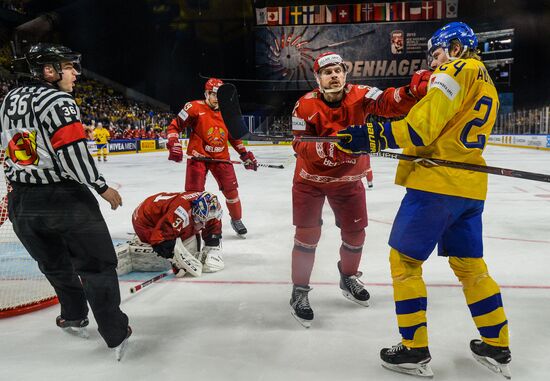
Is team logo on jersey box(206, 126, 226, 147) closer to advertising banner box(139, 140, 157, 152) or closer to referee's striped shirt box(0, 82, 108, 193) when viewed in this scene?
referee's striped shirt box(0, 82, 108, 193)

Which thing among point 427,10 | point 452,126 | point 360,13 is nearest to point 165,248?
point 452,126

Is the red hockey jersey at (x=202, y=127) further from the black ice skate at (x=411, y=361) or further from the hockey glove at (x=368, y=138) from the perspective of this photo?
the black ice skate at (x=411, y=361)

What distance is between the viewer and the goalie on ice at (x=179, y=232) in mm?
2793

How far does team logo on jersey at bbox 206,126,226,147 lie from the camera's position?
421 centimetres

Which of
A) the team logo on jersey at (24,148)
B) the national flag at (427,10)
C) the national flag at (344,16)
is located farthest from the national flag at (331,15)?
the team logo on jersey at (24,148)

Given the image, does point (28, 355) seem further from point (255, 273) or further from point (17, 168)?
point (255, 273)

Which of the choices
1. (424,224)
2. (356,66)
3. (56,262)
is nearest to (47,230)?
(56,262)

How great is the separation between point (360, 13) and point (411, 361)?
21955 mm

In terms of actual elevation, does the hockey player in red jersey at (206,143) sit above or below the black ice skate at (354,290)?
above

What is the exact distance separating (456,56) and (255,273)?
1888 mm

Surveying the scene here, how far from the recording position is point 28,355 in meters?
Result: 2.03

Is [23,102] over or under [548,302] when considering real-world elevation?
over

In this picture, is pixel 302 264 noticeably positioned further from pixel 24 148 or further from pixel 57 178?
pixel 24 148

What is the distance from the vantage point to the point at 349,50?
2181cm
